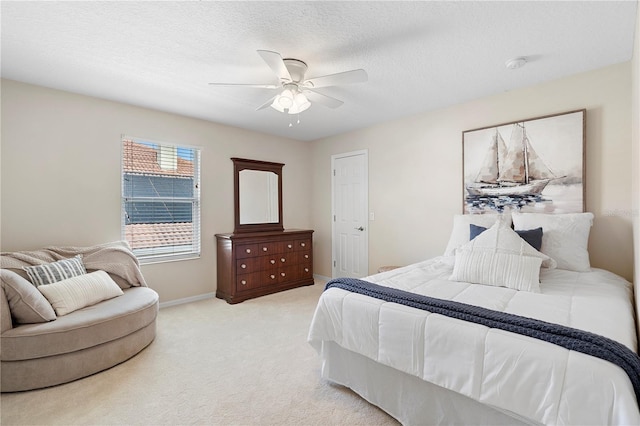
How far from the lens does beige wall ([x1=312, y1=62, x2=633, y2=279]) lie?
2.54 metres

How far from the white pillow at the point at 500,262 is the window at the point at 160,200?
3.31 m

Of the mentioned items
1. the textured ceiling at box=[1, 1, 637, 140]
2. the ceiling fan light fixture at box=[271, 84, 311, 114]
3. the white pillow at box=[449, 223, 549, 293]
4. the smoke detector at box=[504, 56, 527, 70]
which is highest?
the textured ceiling at box=[1, 1, 637, 140]

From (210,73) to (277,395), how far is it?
267 cm

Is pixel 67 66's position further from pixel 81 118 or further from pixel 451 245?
pixel 451 245

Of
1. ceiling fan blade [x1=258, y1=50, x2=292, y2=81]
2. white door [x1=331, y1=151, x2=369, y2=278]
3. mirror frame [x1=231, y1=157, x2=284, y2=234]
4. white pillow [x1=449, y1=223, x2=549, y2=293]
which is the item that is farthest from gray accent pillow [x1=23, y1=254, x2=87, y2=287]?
white door [x1=331, y1=151, x2=369, y2=278]

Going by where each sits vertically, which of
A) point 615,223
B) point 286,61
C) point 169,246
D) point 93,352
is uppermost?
point 286,61

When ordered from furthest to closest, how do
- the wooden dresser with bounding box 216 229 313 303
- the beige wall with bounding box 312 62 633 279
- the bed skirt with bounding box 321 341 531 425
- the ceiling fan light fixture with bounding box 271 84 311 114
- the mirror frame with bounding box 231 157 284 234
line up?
the mirror frame with bounding box 231 157 284 234 < the wooden dresser with bounding box 216 229 313 303 < the beige wall with bounding box 312 62 633 279 < the ceiling fan light fixture with bounding box 271 84 311 114 < the bed skirt with bounding box 321 341 531 425

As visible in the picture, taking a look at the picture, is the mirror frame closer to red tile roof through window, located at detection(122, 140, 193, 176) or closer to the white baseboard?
red tile roof through window, located at detection(122, 140, 193, 176)

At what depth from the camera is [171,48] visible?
2221 mm

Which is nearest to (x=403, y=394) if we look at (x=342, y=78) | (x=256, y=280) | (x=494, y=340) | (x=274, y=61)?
(x=494, y=340)

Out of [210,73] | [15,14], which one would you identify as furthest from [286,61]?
[15,14]

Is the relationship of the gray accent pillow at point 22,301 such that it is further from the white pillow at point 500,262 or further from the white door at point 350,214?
the white door at point 350,214

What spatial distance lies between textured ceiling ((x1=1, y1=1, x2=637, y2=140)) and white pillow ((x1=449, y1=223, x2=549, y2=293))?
1.44 m

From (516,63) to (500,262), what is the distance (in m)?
1.68
